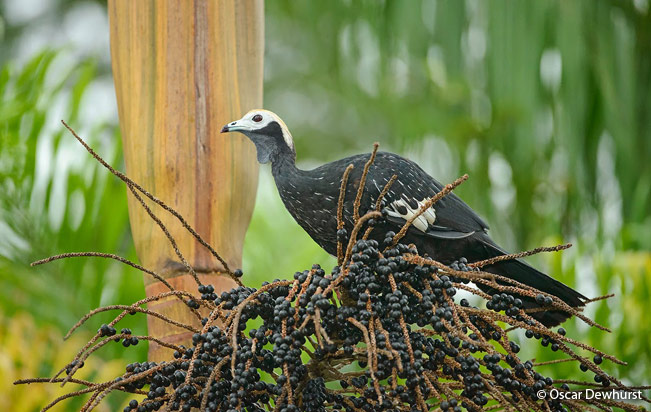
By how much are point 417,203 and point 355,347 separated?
657 mm

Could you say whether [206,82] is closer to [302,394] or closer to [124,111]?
[124,111]

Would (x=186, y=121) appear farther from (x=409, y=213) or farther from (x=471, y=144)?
(x=471, y=144)

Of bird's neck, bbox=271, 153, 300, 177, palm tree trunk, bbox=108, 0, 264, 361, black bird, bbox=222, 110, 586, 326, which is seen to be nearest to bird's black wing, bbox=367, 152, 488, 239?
black bird, bbox=222, 110, 586, 326

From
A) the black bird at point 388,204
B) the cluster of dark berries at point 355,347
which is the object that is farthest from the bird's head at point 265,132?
the cluster of dark berries at point 355,347

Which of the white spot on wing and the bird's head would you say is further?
the white spot on wing

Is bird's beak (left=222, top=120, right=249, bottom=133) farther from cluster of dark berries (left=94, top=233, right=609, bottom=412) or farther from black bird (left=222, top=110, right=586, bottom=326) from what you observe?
cluster of dark berries (left=94, top=233, right=609, bottom=412)

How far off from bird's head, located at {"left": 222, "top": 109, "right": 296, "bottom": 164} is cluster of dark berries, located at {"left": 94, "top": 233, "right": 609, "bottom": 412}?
1.55 ft

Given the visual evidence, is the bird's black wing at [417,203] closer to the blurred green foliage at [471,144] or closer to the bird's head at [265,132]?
the bird's head at [265,132]

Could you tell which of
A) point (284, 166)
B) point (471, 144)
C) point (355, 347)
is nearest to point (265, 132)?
point (284, 166)

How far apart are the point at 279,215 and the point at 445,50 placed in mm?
975

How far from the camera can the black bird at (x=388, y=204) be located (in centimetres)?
181

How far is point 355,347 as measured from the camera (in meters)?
1.28

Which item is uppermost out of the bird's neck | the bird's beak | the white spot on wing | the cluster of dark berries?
the bird's neck

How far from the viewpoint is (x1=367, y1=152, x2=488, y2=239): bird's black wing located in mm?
1831
